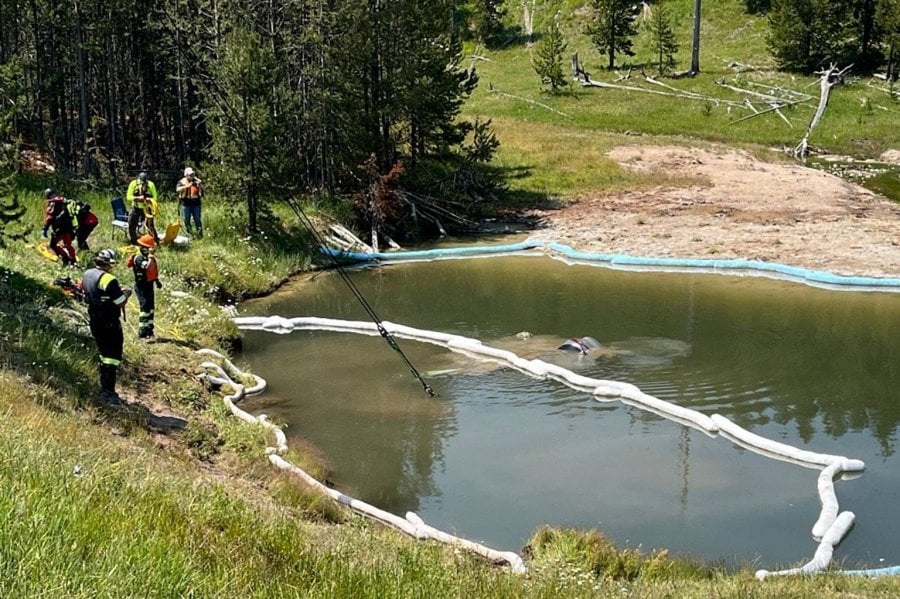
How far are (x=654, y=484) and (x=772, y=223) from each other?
18456 mm

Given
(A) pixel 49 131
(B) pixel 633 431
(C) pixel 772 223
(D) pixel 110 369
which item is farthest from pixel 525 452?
(A) pixel 49 131

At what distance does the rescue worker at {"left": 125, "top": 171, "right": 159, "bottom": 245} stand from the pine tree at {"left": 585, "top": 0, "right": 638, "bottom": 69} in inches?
1682

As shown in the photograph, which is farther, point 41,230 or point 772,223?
point 772,223

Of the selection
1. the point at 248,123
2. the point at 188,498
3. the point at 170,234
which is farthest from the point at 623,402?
the point at 248,123

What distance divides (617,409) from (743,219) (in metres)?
16.2

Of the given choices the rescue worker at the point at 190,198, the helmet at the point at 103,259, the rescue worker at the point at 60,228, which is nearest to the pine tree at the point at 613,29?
the rescue worker at the point at 190,198

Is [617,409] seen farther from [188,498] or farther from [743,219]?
[743,219]

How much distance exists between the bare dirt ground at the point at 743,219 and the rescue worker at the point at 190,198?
1074cm

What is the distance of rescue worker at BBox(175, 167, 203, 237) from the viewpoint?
2283 centimetres

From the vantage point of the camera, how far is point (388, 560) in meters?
7.12

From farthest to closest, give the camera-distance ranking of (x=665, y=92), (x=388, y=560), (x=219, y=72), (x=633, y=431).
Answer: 1. (x=665, y=92)
2. (x=219, y=72)
3. (x=633, y=431)
4. (x=388, y=560)

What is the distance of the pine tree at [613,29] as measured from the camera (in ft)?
189

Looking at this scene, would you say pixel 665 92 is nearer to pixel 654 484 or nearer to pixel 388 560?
pixel 654 484

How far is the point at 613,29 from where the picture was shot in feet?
189
